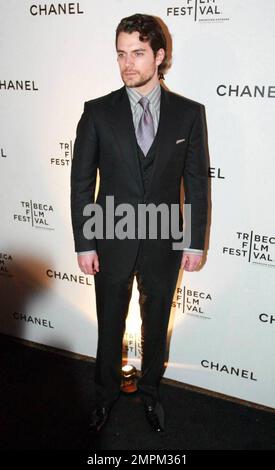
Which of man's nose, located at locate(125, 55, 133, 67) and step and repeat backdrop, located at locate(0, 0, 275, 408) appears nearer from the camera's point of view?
man's nose, located at locate(125, 55, 133, 67)

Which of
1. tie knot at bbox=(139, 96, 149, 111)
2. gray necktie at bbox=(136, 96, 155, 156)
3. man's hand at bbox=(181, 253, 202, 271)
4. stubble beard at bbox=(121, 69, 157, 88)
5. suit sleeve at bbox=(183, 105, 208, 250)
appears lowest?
man's hand at bbox=(181, 253, 202, 271)

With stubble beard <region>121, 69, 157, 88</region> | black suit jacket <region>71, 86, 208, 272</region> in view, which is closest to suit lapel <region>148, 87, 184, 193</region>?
black suit jacket <region>71, 86, 208, 272</region>

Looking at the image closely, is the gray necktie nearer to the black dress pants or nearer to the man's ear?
the man's ear

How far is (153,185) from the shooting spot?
5.97ft

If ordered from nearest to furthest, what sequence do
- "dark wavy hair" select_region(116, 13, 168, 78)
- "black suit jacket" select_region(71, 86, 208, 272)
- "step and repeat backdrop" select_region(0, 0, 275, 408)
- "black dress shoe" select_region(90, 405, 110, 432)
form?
"dark wavy hair" select_region(116, 13, 168, 78) < "black suit jacket" select_region(71, 86, 208, 272) < "step and repeat backdrop" select_region(0, 0, 275, 408) < "black dress shoe" select_region(90, 405, 110, 432)

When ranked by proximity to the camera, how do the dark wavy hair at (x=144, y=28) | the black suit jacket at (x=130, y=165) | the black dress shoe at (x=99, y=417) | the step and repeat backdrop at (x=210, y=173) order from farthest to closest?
the black dress shoe at (x=99, y=417)
the step and repeat backdrop at (x=210, y=173)
the black suit jacket at (x=130, y=165)
the dark wavy hair at (x=144, y=28)

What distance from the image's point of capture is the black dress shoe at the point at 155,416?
7.11ft

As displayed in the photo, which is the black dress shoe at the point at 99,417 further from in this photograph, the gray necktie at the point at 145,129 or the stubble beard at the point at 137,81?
the stubble beard at the point at 137,81

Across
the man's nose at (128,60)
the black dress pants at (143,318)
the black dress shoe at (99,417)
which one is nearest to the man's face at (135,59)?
the man's nose at (128,60)

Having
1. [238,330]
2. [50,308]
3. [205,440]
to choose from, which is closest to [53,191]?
[50,308]

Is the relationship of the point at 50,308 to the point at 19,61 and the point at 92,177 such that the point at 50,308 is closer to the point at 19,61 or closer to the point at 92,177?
the point at 92,177

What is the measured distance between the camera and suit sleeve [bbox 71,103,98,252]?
1796 mm

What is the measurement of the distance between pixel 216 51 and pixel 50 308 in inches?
68.8

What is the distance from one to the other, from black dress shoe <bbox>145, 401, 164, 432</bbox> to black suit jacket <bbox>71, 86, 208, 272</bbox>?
2.52ft
